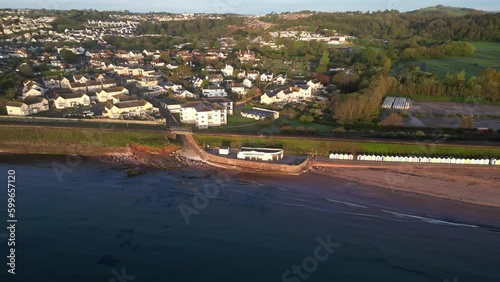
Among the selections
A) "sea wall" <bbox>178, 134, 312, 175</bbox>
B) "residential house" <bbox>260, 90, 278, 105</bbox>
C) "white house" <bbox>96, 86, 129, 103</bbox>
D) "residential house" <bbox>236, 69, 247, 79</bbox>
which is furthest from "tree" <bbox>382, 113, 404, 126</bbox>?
"white house" <bbox>96, 86, 129, 103</bbox>

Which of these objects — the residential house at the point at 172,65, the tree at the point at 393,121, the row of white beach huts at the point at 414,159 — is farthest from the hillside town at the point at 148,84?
the tree at the point at 393,121

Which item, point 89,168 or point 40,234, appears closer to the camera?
point 40,234

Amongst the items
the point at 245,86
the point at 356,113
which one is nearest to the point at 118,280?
the point at 356,113

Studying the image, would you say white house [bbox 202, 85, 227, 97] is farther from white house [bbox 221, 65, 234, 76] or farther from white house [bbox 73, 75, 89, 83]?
white house [bbox 73, 75, 89, 83]

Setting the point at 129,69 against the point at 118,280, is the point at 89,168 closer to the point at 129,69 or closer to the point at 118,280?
the point at 118,280

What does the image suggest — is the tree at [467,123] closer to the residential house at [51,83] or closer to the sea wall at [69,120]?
the sea wall at [69,120]
